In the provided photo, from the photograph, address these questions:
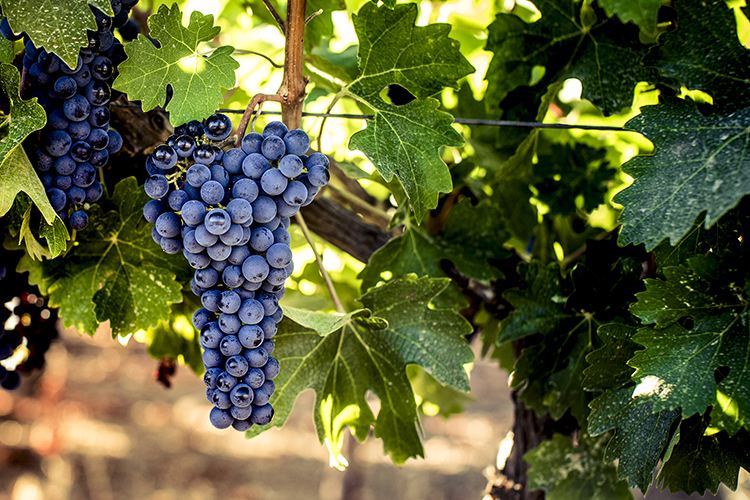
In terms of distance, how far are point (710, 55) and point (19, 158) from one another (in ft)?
3.38

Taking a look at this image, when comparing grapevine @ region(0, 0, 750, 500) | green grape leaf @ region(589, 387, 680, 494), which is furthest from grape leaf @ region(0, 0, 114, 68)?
green grape leaf @ region(589, 387, 680, 494)

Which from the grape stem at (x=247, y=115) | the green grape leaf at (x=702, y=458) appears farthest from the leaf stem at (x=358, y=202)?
the green grape leaf at (x=702, y=458)

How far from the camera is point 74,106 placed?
80cm

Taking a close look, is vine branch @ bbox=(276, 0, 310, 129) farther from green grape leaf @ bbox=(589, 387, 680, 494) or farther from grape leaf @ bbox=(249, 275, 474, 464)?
A: green grape leaf @ bbox=(589, 387, 680, 494)

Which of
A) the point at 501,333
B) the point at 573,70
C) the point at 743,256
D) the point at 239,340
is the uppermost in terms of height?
the point at 573,70

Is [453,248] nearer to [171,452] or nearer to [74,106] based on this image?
[74,106]

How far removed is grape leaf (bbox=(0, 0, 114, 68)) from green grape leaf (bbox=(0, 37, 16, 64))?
57 millimetres

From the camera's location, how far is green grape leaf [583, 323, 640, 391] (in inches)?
35.8

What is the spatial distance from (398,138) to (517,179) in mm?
592

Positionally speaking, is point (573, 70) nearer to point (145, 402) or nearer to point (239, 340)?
point (239, 340)

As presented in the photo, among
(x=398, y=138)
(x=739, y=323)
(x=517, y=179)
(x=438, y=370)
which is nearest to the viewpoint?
(x=739, y=323)

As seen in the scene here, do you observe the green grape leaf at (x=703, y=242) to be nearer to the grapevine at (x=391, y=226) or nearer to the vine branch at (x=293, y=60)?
the grapevine at (x=391, y=226)

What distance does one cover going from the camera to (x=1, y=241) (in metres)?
0.95

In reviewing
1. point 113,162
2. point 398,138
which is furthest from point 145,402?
point 398,138
